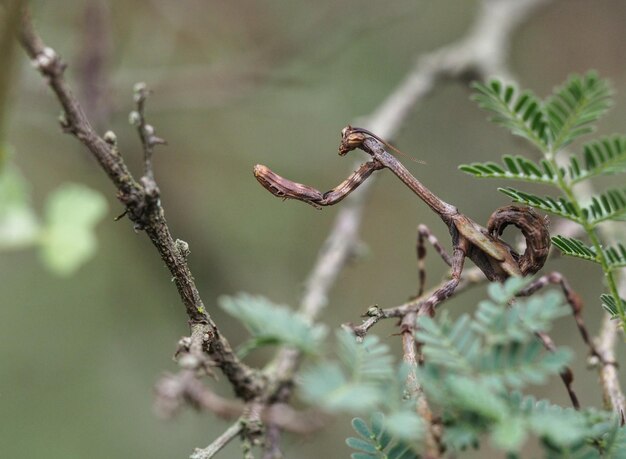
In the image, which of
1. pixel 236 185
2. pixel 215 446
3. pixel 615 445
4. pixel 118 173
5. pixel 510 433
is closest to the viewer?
pixel 510 433

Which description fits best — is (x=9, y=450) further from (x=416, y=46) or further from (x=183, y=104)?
(x=416, y=46)

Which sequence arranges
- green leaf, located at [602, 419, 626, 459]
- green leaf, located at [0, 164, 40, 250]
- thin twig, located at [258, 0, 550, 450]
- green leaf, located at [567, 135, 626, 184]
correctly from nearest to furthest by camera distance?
1. green leaf, located at [602, 419, 626, 459]
2. green leaf, located at [567, 135, 626, 184]
3. green leaf, located at [0, 164, 40, 250]
4. thin twig, located at [258, 0, 550, 450]

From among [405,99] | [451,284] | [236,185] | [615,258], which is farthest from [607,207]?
[236,185]

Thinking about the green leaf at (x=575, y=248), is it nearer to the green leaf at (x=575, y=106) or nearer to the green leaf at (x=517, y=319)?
the green leaf at (x=575, y=106)

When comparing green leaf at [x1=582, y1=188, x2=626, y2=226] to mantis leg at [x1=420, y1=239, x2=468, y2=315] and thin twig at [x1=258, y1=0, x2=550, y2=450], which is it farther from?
thin twig at [x1=258, y1=0, x2=550, y2=450]

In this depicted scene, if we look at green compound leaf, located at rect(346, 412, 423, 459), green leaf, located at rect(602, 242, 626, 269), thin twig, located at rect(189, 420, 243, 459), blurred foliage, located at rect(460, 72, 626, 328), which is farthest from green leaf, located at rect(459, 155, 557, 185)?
thin twig, located at rect(189, 420, 243, 459)

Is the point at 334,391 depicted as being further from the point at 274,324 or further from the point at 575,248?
the point at 575,248

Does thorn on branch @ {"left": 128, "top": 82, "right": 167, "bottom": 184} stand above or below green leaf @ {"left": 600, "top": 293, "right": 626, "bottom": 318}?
above

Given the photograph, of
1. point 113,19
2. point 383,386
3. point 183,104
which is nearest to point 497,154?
point 183,104
